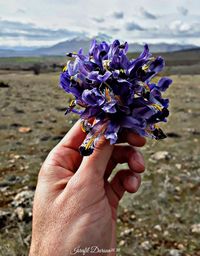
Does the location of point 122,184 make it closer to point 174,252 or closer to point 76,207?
point 76,207

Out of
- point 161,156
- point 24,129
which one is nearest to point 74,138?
point 161,156

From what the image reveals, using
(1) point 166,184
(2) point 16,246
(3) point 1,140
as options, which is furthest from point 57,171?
(3) point 1,140

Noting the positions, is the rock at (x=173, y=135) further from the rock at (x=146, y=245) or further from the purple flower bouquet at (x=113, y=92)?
the purple flower bouquet at (x=113, y=92)

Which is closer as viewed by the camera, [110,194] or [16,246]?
[110,194]

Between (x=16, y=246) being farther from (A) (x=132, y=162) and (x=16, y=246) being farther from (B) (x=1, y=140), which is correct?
(B) (x=1, y=140)

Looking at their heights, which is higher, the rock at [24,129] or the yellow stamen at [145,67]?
the yellow stamen at [145,67]

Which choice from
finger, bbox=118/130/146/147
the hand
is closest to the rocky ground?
the hand

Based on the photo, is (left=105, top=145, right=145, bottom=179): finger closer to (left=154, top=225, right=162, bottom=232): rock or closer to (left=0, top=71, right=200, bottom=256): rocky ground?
(left=0, top=71, right=200, bottom=256): rocky ground

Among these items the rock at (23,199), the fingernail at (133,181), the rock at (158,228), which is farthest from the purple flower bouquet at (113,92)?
the rock at (23,199)
